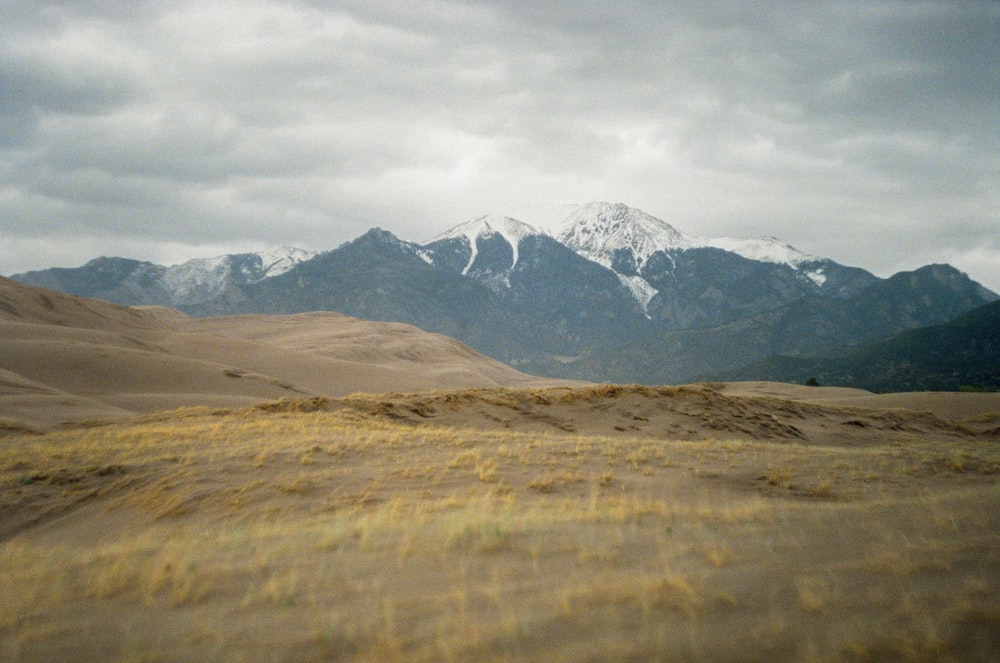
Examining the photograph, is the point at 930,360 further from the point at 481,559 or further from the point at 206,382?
the point at 481,559

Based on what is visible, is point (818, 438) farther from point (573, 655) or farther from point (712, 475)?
point (573, 655)

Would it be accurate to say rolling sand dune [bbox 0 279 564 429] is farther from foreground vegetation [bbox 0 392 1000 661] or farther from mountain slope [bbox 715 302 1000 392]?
mountain slope [bbox 715 302 1000 392]

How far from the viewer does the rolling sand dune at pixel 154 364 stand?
3100 centimetres

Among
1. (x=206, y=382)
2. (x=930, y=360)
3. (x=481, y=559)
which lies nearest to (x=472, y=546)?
(x=481, y=559)

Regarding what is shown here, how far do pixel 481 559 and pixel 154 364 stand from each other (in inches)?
1652

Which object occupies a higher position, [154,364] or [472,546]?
[472,546]

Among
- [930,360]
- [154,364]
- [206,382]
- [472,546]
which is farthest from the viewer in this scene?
[930,360]

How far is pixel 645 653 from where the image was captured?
4953 millimetres

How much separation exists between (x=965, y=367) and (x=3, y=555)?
159m

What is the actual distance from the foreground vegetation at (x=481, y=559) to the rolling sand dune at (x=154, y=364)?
13.5m

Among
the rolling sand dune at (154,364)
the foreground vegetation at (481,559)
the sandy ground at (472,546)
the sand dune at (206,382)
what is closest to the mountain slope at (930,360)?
the sand dune at (206,382)

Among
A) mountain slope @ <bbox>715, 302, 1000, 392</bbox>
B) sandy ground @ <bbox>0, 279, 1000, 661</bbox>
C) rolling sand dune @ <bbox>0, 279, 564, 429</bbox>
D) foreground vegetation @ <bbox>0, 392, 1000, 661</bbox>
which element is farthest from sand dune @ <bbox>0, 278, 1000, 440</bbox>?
mountain slope @ <bbox>715, 302, 1000, 392</bbox>

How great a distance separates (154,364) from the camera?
42719 mm

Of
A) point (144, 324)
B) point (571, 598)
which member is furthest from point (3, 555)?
point (144, 324)
